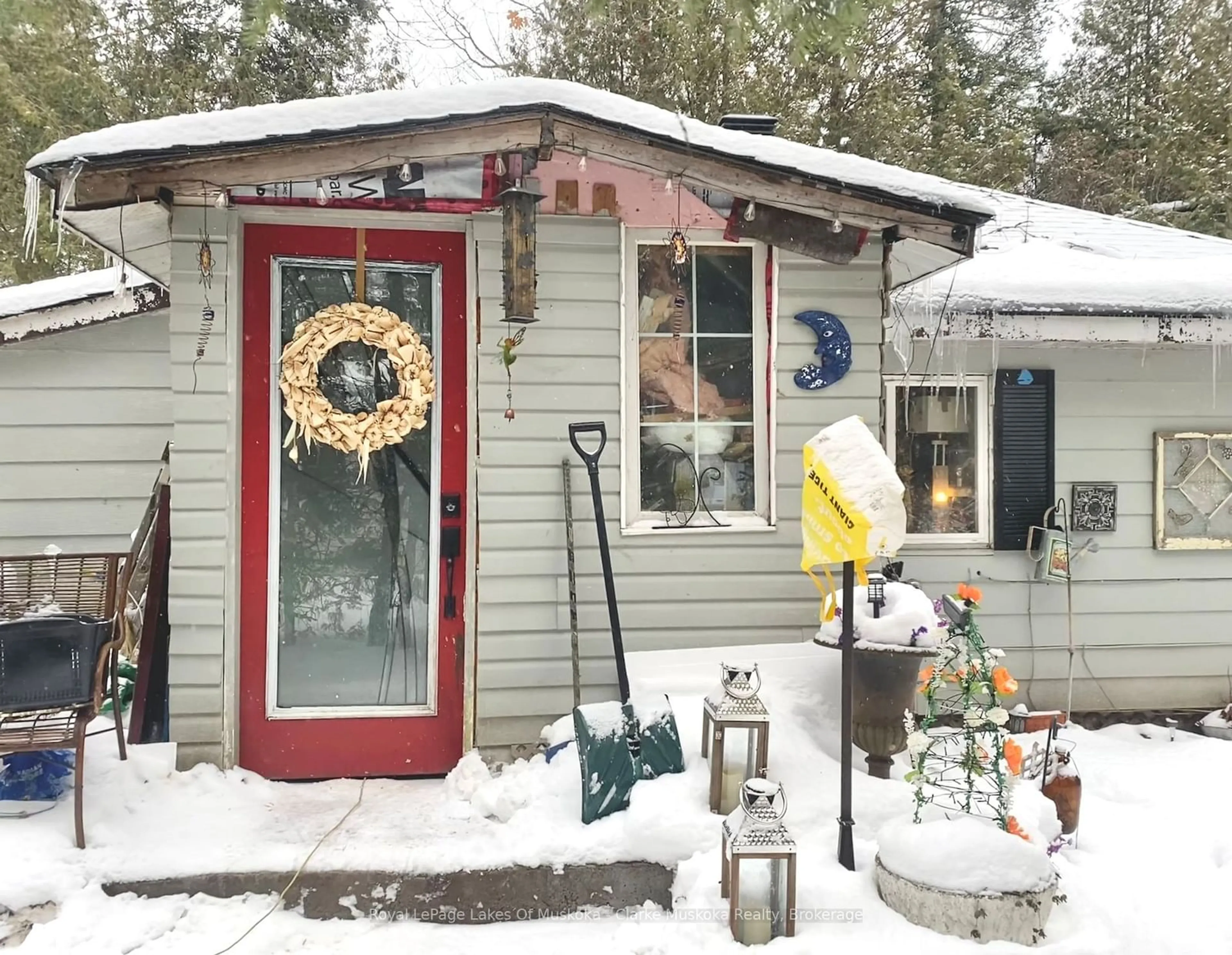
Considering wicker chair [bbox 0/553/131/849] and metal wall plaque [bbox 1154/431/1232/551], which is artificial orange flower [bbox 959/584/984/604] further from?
wicker chair [bbox 0/553/131/849]

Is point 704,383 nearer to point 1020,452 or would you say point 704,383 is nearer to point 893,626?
point 893,626

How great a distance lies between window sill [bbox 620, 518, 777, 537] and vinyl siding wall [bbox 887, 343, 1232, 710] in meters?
1.79

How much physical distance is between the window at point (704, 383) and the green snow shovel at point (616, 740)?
0.49 metres

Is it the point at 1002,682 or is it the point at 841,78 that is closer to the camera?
the point at 1002,682

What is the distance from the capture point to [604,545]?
362cm

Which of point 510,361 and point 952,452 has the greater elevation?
point 510,361

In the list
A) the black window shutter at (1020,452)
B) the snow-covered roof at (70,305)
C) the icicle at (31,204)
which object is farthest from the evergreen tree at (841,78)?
the icicle at (31,204)

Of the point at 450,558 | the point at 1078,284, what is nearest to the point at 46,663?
the point at 450,558

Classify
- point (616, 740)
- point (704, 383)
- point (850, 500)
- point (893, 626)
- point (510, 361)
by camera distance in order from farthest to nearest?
point (704, 383), point (510, 361), point (893, 626), point (616, 740), point (850, 500)

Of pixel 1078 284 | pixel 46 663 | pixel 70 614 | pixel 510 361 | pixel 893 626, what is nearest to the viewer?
pixel 46 663

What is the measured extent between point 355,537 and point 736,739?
6.51 ft

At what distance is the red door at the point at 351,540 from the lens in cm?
375

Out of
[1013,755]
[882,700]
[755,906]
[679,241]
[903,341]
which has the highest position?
[679,241]

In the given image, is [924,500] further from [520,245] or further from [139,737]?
[139,737]
